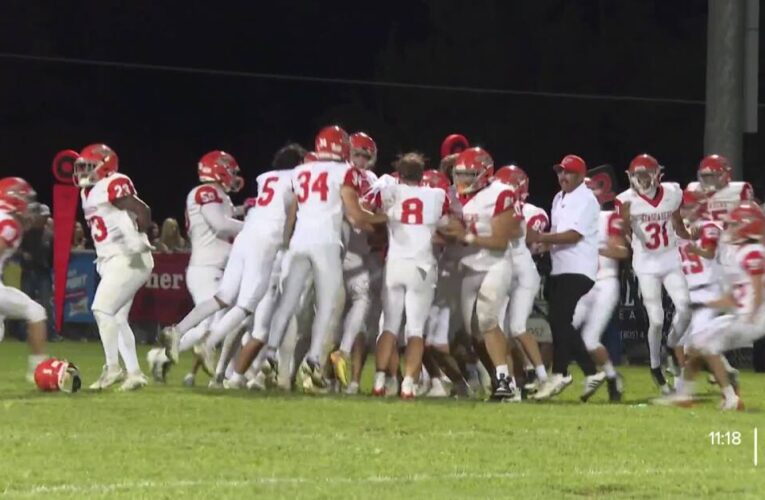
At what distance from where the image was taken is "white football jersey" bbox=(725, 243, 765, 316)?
13.5 m

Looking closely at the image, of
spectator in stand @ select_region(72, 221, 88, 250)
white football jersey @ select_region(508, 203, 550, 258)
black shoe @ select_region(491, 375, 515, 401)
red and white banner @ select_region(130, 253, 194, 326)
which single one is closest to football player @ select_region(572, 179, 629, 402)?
white football jersey @ select_region(508, 203, 550, 258)

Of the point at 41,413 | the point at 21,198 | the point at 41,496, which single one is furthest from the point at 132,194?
the point at 41,496

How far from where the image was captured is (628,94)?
138 ft

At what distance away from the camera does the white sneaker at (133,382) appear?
14844 millimetres

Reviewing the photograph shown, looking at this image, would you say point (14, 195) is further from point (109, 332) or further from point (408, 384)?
point (408, 384)

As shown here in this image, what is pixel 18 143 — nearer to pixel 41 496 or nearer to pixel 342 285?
pixel 342 285

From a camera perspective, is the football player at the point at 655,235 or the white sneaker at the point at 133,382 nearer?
the white sneaker at the point at 133,382

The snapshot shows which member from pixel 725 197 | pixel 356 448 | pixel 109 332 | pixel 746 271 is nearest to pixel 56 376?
pixel 109 332

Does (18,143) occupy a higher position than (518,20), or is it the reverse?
(518,20)

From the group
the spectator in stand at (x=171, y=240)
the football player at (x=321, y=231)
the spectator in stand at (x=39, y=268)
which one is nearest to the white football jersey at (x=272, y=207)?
the football player at (x=321, y=231)

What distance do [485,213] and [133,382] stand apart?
10.3 feet

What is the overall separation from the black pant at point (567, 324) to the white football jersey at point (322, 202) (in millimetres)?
2038

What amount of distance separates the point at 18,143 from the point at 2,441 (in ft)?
110

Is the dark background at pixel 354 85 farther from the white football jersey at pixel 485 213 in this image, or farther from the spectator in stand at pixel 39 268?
the white football jersey at pixel 485 213
